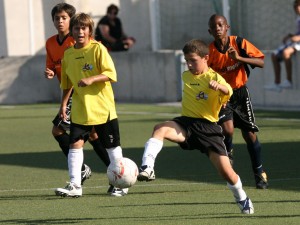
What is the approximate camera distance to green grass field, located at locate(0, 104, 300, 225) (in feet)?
33.4

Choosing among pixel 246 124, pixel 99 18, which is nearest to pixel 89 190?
pixel 246 124

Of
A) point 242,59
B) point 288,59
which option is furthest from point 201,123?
point 288,59

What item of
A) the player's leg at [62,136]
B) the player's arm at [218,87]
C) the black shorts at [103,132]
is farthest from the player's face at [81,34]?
the player's arm at [218,87]

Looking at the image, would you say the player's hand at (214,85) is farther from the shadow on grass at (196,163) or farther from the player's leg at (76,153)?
the shadow on grass at (196,163)

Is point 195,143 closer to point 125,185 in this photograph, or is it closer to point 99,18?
point 125,185

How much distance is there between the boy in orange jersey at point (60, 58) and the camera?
41.3 feet

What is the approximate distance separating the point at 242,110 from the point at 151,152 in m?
2.98

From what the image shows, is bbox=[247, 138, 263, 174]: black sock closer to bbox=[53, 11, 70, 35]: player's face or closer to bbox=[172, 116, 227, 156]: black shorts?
bbox=[172, 116, 227, 156]: black shorts

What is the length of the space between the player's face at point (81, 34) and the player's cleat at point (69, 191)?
136cm

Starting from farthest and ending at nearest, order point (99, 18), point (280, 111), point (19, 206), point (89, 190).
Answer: point (99, 18) < point (280, 111) < point (89, 190) < point (19, 206)

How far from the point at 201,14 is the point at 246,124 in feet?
52.6

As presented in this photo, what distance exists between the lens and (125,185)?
408 inches

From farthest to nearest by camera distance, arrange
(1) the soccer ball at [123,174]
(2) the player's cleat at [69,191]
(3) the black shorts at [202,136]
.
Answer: (2) the player's cleat at [69,191] < (3) the black shorts at [202,136] < (1) the soccer ball at [123,174]

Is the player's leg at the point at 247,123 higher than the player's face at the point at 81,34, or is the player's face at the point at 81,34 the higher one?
the player's face at the point at 81,34
